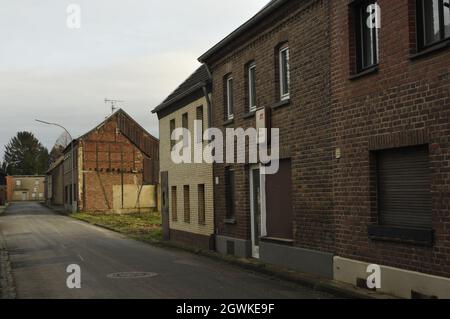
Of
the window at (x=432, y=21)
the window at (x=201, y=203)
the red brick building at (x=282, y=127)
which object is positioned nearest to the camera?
the window at (x=432, y=21)

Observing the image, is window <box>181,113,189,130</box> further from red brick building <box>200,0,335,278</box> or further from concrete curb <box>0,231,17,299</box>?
concrete curb <box>0,231,17,299</box>

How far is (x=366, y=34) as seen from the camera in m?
10.8

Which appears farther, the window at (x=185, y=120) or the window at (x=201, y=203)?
the window at (x=185, y=120)

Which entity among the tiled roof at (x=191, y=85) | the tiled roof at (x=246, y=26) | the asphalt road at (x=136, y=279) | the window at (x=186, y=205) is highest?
the tiled roof at (x=246, y=26)

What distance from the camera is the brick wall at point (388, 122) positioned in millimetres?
8594

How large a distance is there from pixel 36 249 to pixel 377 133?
1467 cm

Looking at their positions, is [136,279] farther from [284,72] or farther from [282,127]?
[284,72]

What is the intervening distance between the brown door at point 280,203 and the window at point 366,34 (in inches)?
147

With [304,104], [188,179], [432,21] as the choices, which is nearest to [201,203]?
[188,179]

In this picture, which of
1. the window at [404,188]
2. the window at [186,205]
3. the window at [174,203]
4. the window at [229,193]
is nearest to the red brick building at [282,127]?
the window at [229,193]

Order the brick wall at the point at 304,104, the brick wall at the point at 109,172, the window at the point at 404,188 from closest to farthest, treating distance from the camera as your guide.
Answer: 1. the window at the point at 404,188
2. the brick wall at the point at 304,104
3. the brick wall at the point at 109,172

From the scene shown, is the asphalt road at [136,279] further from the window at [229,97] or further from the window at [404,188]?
the window at [229,97]

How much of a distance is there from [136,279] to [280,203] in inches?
161
